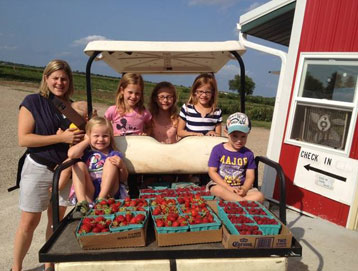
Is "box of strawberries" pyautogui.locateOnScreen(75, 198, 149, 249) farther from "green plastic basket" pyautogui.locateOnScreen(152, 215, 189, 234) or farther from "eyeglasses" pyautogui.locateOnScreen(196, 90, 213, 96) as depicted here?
"eyeglasses" pyautogui.locateOnScreen(196, 90, 213, 96)

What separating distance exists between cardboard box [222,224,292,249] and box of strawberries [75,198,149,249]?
577 mm

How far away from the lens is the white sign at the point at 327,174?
14.6 feet

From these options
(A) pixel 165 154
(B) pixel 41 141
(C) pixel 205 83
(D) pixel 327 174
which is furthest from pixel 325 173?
(B) pixel 41 141

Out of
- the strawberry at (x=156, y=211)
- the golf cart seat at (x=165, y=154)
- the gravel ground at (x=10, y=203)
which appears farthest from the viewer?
the gravel ground at (x=10, y=203)

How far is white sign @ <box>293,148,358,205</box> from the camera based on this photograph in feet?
14.6

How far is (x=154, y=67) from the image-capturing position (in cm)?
429

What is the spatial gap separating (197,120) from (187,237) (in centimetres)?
183

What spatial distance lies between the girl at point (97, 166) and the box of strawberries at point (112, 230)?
466 mm

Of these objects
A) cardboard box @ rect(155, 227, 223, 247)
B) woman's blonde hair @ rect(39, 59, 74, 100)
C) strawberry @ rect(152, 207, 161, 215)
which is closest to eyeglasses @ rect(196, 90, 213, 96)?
woman's blonde hair @ rect(39, 59, 74, 100)

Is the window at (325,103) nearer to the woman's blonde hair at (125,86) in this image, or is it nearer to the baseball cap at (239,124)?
the baseball cap at (239,124)

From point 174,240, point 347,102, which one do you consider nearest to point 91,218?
point 174,240

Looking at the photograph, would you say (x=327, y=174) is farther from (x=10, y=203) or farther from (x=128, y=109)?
(x=10, y=203)

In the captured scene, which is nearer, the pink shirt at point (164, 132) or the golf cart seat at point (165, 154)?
the golf cart seat at point (165, 154)

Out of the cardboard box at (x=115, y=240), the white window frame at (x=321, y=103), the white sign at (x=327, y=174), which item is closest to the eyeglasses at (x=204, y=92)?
the cardboard box at (x=115, y=240)
